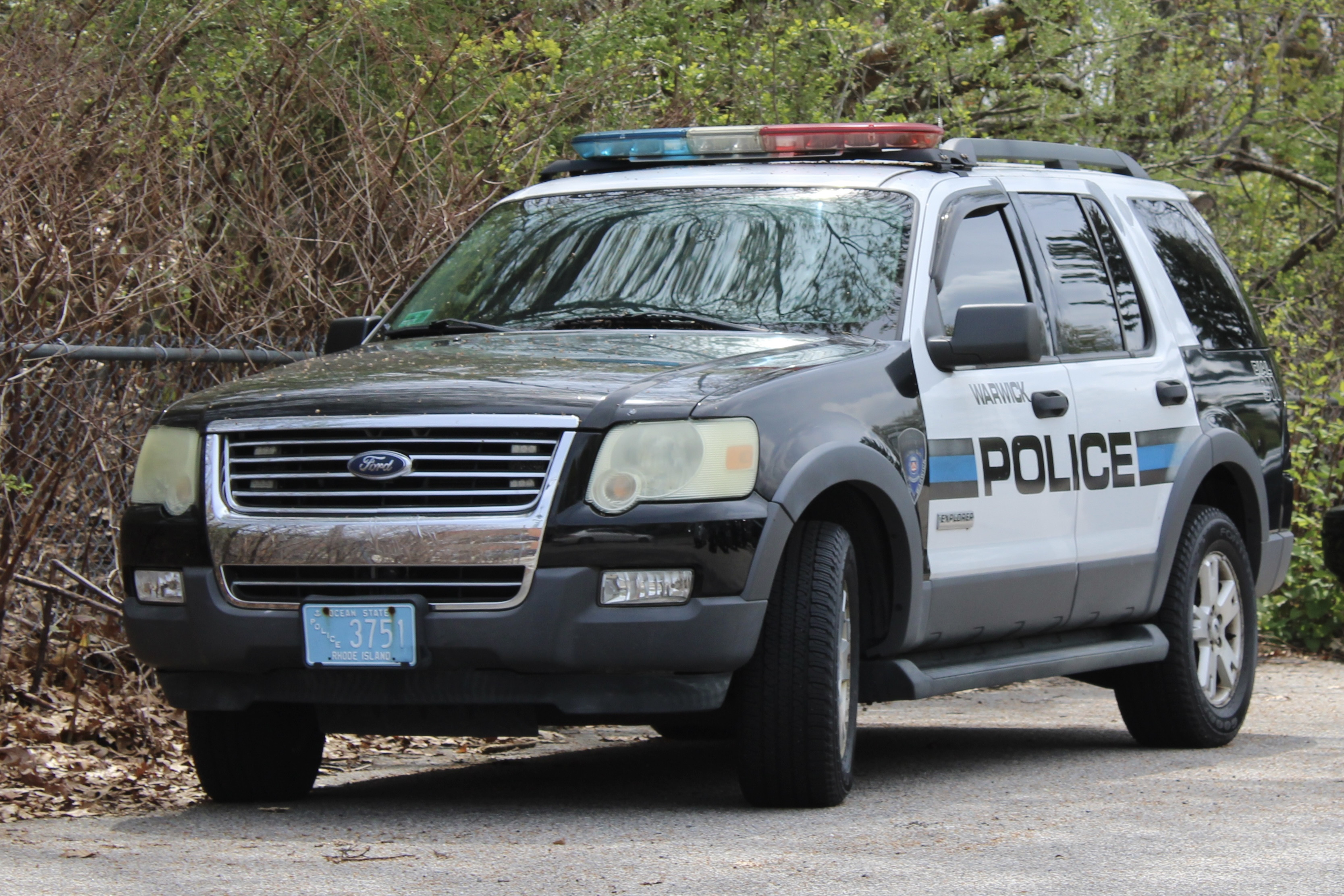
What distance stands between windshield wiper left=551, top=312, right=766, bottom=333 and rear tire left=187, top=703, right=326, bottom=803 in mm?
1434

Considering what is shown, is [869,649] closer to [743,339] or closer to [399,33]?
[743,339]

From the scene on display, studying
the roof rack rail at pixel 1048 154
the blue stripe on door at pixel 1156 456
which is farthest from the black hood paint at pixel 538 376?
the blue stripe on door at pixel 1156 456

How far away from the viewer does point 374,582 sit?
5684 mm

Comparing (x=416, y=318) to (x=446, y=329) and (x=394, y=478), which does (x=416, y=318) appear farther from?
(x=394, y=478)

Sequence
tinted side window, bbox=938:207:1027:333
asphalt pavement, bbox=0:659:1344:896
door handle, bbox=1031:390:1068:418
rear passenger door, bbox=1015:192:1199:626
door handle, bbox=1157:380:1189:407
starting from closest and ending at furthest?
1. asphalt pavement, bbox=0:659:1344:896
2. tinted side window, bbox=938:207:1027:333
3. door handle, bbox=1031:390:1068:418
4. rear passenger door, bbox=1015:192:1199:626
5. door handle, bbox=1157:380:1189:407

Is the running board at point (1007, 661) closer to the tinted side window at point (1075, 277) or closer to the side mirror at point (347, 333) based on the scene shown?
the tinted side window at point (1075, 277)

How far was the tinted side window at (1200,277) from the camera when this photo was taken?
8.37 metres

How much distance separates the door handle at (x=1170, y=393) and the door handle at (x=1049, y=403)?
27.1 inches

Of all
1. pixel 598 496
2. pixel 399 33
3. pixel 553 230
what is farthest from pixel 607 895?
pixel 399 33

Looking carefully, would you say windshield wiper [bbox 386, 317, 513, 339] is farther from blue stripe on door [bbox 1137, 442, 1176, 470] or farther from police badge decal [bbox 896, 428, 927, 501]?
blue stripe on door [bbox 1137, 442, 1176, 470]

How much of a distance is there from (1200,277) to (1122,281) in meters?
0.71

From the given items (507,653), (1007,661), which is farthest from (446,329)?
(1007,661)

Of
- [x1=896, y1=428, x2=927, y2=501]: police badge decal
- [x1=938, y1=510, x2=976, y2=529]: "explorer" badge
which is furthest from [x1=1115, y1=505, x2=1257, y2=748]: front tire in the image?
[x1=896, y1=428, x2=927, y2=501]: police badge decal

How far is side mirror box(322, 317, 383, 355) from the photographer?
23.6 feet
